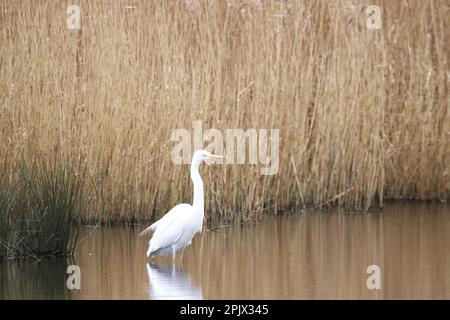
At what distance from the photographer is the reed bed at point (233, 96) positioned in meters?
10.7

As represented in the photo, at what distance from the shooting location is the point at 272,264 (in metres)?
9.20

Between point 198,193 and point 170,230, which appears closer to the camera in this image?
point 170,230

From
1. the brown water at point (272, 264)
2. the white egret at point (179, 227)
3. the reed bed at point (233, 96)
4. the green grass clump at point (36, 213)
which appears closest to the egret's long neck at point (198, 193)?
the white egret at point (179, 227)

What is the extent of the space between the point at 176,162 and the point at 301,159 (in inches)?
59.6

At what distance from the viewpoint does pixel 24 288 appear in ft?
27.1

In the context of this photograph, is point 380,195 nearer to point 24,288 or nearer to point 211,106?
point 211,106

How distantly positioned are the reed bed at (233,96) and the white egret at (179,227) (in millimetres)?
1204

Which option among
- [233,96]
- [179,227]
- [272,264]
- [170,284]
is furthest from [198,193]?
[233,96]

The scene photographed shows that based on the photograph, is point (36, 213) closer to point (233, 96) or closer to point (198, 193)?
point (198, 193)

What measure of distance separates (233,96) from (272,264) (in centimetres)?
274

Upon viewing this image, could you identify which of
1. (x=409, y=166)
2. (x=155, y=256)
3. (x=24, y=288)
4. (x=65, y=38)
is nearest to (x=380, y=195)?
(x=409, y=166)

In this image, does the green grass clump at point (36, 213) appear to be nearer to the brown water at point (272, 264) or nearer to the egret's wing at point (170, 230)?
the brown water at point (272, 264)

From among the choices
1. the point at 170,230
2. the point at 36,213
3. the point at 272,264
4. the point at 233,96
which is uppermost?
the point at 233,96

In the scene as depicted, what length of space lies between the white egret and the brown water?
0.56 feet
